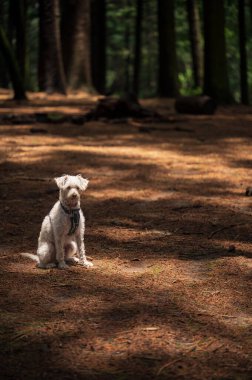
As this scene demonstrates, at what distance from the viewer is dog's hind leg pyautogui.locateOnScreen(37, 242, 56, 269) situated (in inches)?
249

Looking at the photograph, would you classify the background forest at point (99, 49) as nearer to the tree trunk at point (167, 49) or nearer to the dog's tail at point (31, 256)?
the tree trunk at point (167, 49)

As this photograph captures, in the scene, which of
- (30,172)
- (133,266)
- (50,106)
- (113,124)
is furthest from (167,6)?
(133,266)

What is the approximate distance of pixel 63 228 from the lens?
6.28 metres

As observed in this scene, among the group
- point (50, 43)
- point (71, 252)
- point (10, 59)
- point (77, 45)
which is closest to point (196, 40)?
point (77, 45)

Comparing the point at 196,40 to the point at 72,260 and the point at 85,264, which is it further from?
the point at 85,264

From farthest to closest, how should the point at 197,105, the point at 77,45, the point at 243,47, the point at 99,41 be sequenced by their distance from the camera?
the point at 99,41, the point at 243,47, the point at 77,45, the point at 197,105

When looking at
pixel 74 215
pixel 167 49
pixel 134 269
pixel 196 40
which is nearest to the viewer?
pixel 74 215

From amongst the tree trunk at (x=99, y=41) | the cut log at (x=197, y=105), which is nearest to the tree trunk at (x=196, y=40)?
the tree trunk at (x=99, y=41)

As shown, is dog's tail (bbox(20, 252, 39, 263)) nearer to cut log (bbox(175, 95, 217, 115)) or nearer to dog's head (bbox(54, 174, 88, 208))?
dog's head (bbox(54, 174, 88, 208))

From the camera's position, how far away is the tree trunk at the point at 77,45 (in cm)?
2491

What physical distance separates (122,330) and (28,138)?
1024cm

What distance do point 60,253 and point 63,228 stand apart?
25cm

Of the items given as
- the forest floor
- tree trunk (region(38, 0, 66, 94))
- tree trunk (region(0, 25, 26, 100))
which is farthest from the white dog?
tree trunk (region(38, 0, 66, 94))

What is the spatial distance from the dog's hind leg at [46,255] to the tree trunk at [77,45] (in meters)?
19.1
